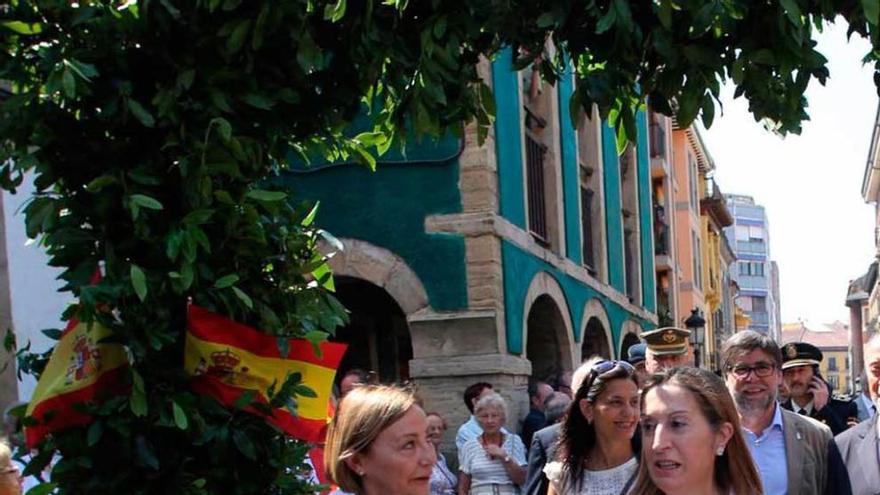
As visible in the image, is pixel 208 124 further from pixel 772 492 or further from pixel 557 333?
pixel 557 333

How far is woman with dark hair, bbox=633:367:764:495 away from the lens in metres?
4.27

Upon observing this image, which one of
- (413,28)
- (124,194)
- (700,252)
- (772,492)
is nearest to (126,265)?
(124,194)

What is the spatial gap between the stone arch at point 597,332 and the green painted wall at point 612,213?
3.00 ft

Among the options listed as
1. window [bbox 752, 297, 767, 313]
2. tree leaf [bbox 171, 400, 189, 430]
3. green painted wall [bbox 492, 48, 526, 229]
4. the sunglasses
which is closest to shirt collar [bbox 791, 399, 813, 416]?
the sunglasses

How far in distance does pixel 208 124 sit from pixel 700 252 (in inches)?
1775

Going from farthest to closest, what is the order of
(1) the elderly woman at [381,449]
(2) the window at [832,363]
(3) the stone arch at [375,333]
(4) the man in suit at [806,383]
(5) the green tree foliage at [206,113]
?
(2) the window at [832,363], (3) the stone arch at [375,333], (4) the man in suit at [806,383], (5) the green tree foliage at [206,113], (1) the elderly woman at [381,449]

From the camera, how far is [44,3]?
165 inches

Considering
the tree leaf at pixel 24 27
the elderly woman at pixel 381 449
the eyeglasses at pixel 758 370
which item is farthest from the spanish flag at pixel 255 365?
the eyeglasses at pixel 758 370

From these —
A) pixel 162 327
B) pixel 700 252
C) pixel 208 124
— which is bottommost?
A: pixel 162 327

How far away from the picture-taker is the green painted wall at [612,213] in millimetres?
22609

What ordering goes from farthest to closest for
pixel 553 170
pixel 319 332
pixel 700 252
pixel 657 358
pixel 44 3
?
1. pixel 700 252
2. pixel 553 170
3. pixel 657 358
4. pixel 319 332
5. pixel 44 3

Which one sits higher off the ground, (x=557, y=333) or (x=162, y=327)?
(x=557, y=333)

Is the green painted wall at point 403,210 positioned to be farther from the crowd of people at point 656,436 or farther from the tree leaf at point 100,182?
the tree leaf at point 100,182

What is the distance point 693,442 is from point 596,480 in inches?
56.6
